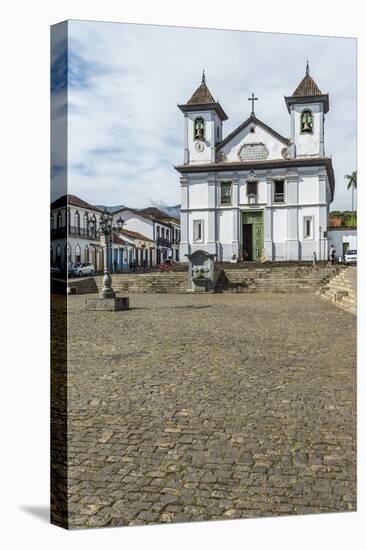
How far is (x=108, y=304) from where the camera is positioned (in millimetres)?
5898

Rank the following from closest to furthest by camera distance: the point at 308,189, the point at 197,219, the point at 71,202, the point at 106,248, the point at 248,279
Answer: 1. the point at 71,202
2. the point at 106,248
3. the point at 197,219
4. the point at 308,189
5. the point at 248,279

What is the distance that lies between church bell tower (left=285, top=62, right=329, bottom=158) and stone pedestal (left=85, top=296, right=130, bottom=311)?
2.15 meters

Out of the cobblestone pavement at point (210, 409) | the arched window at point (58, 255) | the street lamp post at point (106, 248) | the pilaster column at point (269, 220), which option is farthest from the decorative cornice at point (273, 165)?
the arched window at point (58, 255)

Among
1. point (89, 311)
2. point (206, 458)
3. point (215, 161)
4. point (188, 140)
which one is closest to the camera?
point (206, 458)

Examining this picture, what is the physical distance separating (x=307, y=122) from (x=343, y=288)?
5.52 ft

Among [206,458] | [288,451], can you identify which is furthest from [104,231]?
[288,451]

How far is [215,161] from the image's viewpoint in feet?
21.5

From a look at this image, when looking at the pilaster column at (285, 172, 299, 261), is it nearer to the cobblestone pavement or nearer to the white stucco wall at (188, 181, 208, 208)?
the cobblestone pavement

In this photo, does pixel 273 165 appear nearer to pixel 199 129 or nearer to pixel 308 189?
pixel 308 189

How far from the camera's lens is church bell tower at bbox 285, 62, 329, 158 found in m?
6.16

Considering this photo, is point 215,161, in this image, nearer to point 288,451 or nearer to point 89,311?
point 89,311

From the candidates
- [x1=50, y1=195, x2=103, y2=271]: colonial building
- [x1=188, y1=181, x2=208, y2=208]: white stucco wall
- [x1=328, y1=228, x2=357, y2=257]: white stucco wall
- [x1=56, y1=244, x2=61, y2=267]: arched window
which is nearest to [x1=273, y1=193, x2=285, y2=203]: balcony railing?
[x1=328, y1=228, x2=357, y2=257]: white stucco wall

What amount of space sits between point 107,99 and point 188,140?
980 mm

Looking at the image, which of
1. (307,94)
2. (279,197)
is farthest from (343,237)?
(307,94)
